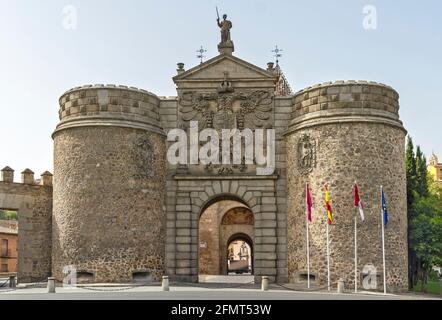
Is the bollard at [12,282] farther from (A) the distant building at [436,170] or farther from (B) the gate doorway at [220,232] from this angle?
(A) the distant building at [436,170]

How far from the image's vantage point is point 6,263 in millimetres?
56906

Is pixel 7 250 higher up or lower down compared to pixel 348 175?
lower down

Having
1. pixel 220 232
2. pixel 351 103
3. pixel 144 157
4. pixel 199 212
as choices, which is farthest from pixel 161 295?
pixel 220 232

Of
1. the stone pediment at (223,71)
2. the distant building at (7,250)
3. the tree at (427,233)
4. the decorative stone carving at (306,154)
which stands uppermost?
the stone pediment at (223,71)

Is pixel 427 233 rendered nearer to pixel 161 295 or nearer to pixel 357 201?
pixel 357 201


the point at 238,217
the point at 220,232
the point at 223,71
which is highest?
the point at 223,71

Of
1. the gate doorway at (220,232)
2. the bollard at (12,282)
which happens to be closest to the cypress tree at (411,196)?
the gate doorway at (220,232)

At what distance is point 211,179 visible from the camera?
3241 centimetres

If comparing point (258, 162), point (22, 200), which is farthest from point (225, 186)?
point (22, 200)

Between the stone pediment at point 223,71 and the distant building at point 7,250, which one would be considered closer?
the stone pediment at point 223,71

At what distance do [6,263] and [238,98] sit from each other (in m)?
33.8

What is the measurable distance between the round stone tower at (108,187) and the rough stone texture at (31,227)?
317 centimetres

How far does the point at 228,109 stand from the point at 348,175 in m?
7.13

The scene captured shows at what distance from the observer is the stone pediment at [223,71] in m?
33.1
